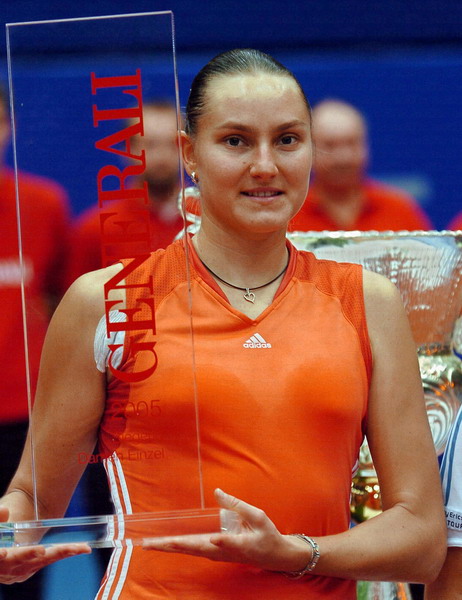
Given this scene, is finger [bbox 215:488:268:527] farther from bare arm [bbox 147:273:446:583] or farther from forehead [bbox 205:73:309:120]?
forehead [bbox 205:73:309:120]

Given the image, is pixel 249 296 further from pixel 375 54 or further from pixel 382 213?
pixel 375 54

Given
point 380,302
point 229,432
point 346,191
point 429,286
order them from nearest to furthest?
point 229,432
point 380,302
point 429,286
point 346,191

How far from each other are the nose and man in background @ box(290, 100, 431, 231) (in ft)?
2.29

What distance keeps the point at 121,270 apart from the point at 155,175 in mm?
143

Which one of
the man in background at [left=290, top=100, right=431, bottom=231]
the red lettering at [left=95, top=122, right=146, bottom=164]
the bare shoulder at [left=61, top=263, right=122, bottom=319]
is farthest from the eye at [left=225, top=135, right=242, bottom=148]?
the man in background at [left=290, top=100, right=431, bottom=231]

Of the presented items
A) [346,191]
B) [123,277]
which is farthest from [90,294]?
[346,191]

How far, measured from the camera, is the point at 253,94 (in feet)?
4.85

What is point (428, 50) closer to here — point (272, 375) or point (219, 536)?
point (272, 375)

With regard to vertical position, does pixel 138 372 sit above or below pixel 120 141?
below

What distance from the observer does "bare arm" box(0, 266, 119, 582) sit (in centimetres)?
146

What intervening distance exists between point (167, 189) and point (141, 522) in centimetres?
47

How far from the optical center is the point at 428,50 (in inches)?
97.1

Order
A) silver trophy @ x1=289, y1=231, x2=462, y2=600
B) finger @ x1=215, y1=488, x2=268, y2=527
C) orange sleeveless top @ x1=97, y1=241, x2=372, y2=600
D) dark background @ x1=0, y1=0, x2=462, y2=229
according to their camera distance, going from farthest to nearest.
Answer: dark background @ x1=0, y1=0, x2=462, y2=229
silver trophy @ x1=289, y1=231, x2=462, y2=600
orange sleeveless top @ x1=97, y1=241, x2=372, y2=600
finger @ x1=215, y1=488, x2=268, y2=527

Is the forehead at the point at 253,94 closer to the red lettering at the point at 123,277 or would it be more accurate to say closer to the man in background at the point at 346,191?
the red lettering at the point at 123,277
